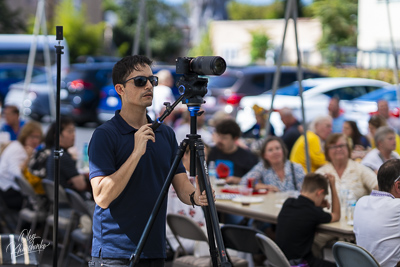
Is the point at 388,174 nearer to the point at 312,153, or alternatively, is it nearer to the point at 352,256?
the point at 352,256

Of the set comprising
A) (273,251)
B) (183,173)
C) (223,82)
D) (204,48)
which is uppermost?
(204,48)

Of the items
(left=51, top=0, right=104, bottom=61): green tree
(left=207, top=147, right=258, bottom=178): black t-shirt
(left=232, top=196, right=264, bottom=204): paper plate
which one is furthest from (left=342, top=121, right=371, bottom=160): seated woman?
(left=51, top=0, right=104, bottom=61): green tree

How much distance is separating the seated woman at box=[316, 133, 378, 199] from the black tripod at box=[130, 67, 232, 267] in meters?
3.25

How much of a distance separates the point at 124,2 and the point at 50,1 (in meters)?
6.61

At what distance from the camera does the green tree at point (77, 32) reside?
120 feet

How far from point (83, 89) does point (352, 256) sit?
1418 cm

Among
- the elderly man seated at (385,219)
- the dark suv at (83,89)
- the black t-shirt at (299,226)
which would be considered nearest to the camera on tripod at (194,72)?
the elderly man seated at (385,219)

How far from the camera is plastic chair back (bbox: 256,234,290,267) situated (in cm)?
423

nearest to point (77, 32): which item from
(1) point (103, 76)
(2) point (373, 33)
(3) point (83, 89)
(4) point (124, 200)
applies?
(2) point (373, 33)

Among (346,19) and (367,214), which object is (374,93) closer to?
(367,214)

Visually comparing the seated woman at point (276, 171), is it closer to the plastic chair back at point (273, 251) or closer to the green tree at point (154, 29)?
the plastic chair back at point (273, 251)

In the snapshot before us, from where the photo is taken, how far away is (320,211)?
5.01 meters

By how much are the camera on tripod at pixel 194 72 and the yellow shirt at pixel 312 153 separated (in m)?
4.83

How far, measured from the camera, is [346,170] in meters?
6.24
